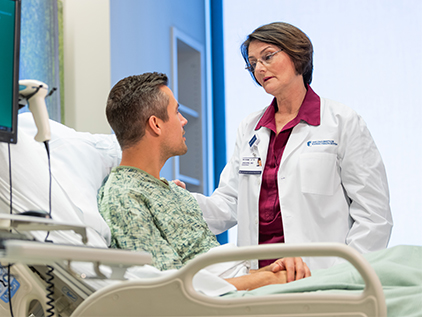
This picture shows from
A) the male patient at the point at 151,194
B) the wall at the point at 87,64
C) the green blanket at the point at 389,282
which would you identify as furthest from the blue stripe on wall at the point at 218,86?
the green blanket at the point at 389,282

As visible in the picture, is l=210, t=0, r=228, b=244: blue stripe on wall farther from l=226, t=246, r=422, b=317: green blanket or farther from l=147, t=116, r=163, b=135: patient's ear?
l=226, t=246, r=422, b=317: green blanket

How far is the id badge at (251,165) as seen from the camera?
209 cm

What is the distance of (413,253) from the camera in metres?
1.37

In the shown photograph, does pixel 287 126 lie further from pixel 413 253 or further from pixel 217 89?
pixel 217 89

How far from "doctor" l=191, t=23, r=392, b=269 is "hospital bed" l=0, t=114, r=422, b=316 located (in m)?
0.78

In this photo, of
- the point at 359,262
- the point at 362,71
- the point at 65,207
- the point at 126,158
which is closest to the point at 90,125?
the point at 126,158

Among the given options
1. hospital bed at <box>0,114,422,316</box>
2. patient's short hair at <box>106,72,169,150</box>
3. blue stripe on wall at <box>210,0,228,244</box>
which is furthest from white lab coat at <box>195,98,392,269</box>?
blue stripe on wall at <box>210,0,228,244</box>

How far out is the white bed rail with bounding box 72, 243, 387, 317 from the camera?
895mm

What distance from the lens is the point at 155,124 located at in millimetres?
1682

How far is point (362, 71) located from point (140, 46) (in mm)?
1518

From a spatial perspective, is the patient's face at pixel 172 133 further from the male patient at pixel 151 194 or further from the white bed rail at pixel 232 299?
the white bed rail at pixel 232 299

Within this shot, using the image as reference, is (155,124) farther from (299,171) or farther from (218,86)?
(218,86)

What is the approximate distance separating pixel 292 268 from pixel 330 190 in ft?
1.80

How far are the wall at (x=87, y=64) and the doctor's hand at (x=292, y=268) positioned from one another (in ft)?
4.97
